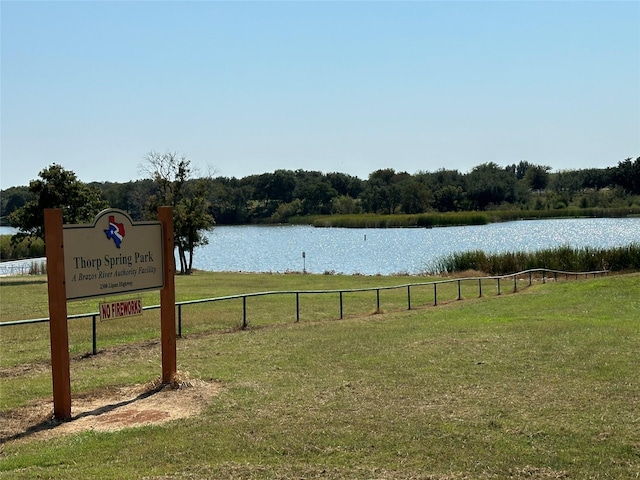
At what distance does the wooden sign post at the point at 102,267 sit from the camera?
816cm

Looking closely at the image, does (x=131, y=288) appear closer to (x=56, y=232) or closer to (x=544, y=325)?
(x=56, y=232)

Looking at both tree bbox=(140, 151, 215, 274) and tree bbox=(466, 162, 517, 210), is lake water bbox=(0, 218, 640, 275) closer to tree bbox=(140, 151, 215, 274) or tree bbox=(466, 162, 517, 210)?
tree bbox=(140, 151, 215, 274)

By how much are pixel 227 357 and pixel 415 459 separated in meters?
6.36

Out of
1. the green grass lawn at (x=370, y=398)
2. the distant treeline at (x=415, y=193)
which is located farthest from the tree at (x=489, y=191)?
the green grass lawn at (x=370, y=398)

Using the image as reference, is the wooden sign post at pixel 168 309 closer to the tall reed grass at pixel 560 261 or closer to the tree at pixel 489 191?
the tall reed grass at pixel 560 261

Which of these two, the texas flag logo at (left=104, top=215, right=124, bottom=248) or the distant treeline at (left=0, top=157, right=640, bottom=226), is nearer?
the texas flag logo at (left=104, top=215, right=124, bottom=248)

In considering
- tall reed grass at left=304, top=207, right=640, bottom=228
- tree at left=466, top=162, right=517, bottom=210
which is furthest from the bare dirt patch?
tree at left=466, top=162, right=517, bottom=210

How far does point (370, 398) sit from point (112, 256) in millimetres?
3838

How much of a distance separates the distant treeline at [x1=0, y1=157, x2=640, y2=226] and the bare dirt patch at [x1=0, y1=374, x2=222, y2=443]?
92.8 m

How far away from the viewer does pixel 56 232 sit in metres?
8.19

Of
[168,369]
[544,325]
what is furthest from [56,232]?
[544,325]

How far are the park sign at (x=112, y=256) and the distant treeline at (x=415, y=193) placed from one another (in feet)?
303

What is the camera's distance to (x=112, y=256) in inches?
357

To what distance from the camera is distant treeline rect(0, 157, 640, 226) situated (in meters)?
119
